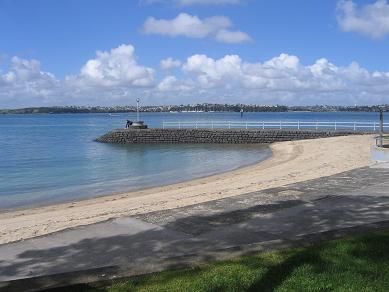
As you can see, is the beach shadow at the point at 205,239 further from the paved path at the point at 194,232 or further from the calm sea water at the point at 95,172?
the calm sea water at the point at 95,172

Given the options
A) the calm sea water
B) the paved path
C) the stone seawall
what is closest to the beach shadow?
the paved path

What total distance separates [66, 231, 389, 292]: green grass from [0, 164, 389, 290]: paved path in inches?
12.3

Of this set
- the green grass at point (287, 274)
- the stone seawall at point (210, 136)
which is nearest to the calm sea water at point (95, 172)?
the stone seawall at point (210, 136)

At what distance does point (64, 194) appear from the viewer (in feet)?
65.0

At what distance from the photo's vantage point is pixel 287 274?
16.8 feet

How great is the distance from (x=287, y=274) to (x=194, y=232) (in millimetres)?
2702

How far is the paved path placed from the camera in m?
6.12

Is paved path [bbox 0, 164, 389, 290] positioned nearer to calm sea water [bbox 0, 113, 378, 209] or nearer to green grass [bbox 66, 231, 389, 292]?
green grass [bbox 66, 231, 389, 292]

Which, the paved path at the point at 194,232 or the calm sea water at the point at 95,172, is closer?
the paved path at the point at 194,232

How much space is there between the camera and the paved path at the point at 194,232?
6.12m

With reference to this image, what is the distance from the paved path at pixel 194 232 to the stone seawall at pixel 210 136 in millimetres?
34071

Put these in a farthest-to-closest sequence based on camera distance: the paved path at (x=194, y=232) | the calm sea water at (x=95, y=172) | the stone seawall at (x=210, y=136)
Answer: the stone seawall at (x=210, y=136)
the calm sea water at (x=95, y=172)
the paved path at (x=194, y=232)

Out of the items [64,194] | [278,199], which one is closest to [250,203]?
[278,199]

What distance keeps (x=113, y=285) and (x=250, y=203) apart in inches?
218
